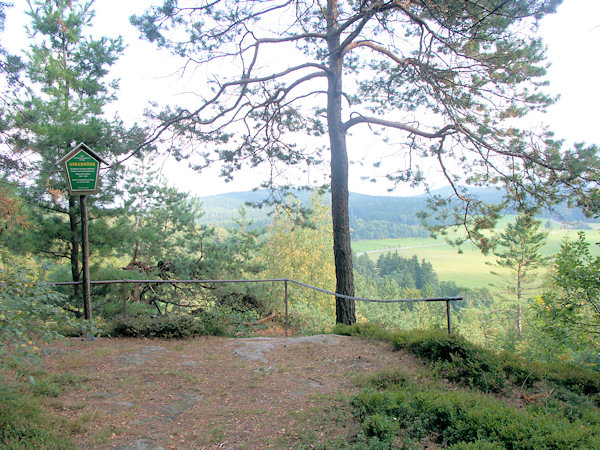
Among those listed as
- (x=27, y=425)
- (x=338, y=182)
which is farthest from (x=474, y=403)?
(x=338, y=182)

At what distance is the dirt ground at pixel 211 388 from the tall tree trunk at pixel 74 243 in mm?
3921

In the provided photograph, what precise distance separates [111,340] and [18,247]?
14.4 feet

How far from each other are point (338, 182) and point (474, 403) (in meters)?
5.42

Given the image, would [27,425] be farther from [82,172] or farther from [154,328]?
[82,172]

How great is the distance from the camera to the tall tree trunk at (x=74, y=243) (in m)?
9.45

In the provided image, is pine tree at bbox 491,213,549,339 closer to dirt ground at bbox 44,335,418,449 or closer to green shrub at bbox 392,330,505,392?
green shrub at bbox 392,330,505,392

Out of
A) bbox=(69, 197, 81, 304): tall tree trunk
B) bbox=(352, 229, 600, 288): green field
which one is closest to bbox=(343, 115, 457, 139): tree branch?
bbox=(69, 197, 81, 304): tall tree trunk

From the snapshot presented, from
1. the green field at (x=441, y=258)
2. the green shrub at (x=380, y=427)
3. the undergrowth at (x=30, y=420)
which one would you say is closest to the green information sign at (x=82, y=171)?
the undergrowth at (x=30, y=420)

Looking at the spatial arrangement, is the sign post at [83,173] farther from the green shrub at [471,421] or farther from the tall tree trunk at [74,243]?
the green shrub at [471,421]

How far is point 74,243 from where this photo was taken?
9.57 meters

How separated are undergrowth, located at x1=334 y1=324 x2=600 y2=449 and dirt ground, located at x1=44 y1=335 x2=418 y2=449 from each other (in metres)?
0.37

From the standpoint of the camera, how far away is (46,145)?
28.7ft

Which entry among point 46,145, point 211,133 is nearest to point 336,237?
point 211,133

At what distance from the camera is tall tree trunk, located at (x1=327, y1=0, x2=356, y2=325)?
804 centimetres
